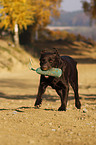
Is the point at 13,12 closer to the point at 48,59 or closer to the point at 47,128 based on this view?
the point at 48,59

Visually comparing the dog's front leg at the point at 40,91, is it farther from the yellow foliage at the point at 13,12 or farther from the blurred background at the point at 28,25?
the yellow foliage at the point at 13,12

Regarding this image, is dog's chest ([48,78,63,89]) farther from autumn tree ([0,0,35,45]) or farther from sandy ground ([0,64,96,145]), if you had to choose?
autumn tree ([0,0,35,45])

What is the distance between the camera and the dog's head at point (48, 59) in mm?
6262

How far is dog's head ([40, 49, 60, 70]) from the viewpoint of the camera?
20.5ft

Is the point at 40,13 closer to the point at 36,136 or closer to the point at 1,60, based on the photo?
the point at 1,60

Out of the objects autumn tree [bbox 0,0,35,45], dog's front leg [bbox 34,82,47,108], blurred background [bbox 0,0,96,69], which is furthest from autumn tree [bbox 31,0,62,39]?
dog's front leg [bbox 34,82,47,108]

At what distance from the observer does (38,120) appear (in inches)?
242

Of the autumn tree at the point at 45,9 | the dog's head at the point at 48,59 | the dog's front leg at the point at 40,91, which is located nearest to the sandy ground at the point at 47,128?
the dog's front leg at the point at 40,91

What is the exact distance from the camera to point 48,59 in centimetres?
631

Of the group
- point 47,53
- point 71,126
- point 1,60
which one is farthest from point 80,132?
point 1,60

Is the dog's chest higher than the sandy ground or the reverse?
higher

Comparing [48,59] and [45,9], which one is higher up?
[48,59]

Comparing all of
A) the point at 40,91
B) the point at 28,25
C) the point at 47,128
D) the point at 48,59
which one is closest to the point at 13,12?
the point at 28,25

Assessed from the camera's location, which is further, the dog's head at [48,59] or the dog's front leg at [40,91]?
the dog's front leg at [40,91]
